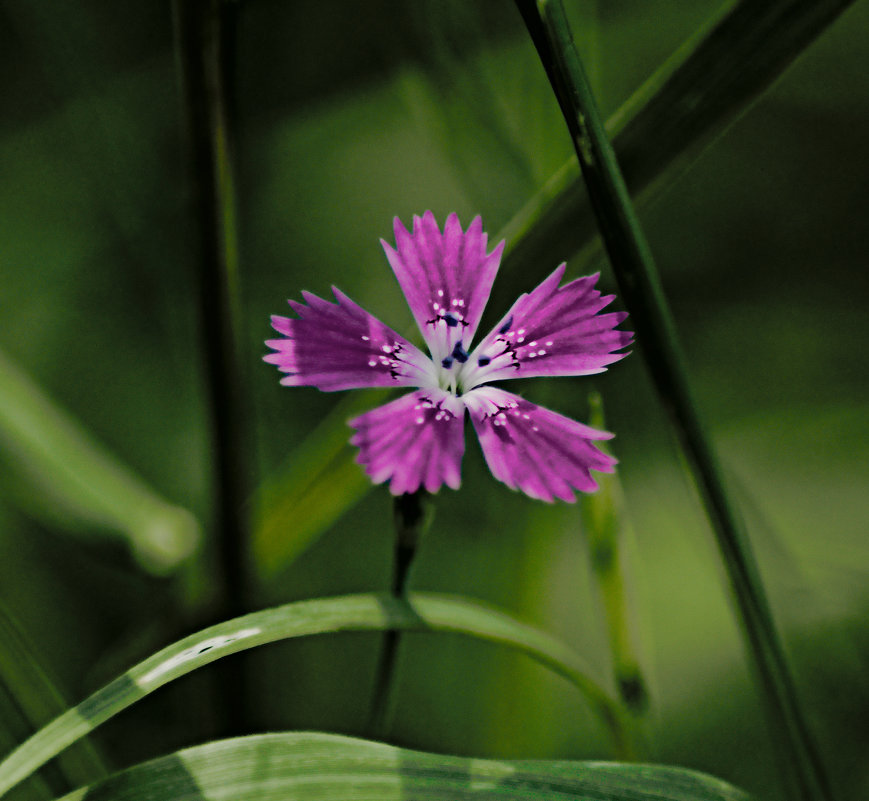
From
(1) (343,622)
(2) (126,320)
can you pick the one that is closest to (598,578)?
(1) (343,622)

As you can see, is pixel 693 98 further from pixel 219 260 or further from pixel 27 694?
pixel 27 694

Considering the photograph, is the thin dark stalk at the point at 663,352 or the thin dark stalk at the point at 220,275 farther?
the thin dark stalk at the point at 220,275

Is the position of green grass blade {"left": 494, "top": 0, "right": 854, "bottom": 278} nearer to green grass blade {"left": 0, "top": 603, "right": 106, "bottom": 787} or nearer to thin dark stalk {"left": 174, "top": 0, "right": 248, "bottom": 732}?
thin dark stalk {"left": 174, "top": 0, "right": 248, "bottom": 732}

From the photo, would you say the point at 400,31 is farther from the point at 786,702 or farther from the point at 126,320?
the point at 786,702

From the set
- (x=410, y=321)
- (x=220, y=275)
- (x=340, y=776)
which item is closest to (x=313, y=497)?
(x=220, y=275)

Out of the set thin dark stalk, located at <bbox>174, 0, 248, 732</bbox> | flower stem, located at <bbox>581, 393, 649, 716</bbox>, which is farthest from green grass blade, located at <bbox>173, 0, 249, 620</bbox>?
flower stem, located at <bbox>581, 393, 649, 716</bbox>

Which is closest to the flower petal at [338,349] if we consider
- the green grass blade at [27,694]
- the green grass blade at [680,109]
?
the green grass blade at [680,109]

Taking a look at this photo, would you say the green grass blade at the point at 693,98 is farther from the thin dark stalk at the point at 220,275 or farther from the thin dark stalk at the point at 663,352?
the thin dark stalk at the point at 220,275
